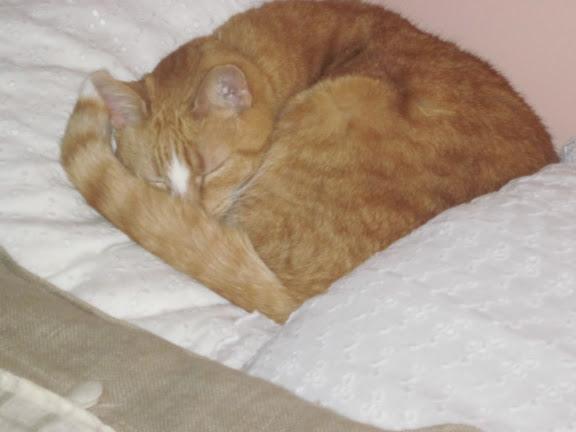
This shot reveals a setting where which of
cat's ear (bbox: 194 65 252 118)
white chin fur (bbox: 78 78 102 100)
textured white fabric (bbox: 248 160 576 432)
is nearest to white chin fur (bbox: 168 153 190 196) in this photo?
cat's ear (bbox: 194 65 252 118)

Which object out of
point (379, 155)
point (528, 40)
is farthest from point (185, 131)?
point (528, 40)

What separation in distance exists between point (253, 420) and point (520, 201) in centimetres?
81

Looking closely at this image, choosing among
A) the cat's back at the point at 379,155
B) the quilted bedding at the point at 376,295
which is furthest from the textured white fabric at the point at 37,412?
→ the cat's back at the point at 379,155

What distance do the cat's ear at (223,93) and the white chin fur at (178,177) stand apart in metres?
0.15

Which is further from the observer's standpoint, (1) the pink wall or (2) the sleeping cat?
(1) the pink wall

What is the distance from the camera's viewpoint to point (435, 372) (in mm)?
1057

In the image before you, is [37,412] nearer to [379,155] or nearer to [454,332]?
[454,332]

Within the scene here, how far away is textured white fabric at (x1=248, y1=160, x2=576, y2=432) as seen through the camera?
3.37 feet

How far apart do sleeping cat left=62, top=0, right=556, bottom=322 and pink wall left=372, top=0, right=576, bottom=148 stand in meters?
0.24

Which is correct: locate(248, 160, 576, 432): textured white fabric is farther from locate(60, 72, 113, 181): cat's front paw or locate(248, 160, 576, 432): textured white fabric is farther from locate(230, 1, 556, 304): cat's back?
locate(60, 72, 113, 181): cat's front paw

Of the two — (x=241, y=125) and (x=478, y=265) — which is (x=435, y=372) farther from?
(x=241, y=125)

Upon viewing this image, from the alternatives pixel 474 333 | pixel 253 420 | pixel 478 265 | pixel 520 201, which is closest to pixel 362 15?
pixel 520 201

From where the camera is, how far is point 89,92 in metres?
1.68

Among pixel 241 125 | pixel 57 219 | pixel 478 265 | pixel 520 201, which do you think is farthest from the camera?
pixel 241 125
